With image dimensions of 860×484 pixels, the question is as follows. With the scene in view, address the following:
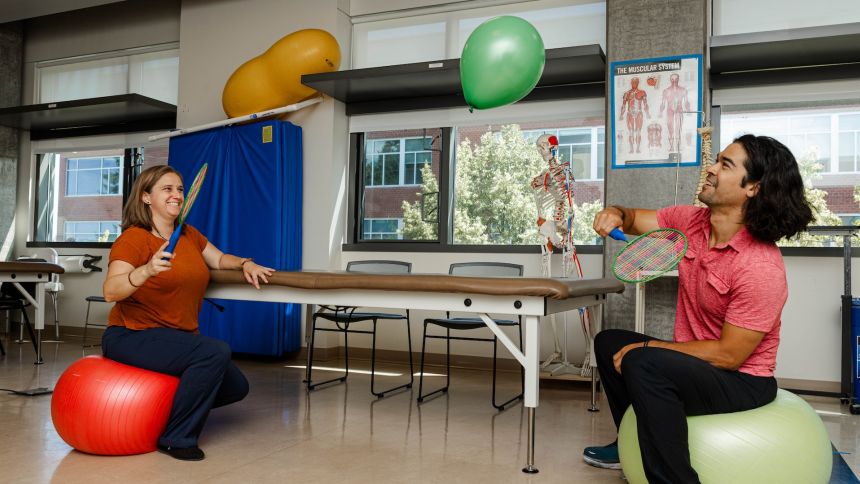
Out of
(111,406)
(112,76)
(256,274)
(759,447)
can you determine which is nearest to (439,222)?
(256,274)

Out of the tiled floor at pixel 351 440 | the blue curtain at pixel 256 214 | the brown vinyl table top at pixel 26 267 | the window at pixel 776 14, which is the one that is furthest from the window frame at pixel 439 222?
the brown vinyl table top at pixel 26 267

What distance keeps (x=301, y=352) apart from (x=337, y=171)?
1.58 m

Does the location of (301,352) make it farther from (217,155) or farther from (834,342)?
(834,342)

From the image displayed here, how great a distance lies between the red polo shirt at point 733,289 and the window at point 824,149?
109 inches

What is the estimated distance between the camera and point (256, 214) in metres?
5.80

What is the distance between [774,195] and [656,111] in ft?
8.74

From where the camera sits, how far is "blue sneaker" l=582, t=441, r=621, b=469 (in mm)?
2826

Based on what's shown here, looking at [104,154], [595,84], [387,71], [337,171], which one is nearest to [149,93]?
[104,154]

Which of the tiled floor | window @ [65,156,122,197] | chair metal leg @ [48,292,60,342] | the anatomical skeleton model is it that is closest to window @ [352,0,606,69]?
the anatomical skeleton model

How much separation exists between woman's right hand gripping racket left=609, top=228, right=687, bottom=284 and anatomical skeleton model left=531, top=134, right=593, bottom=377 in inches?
89.4

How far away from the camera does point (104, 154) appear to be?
764 cm

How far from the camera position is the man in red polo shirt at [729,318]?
6.95 ft

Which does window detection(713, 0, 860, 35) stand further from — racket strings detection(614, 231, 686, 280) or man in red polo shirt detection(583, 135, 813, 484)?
racket strings detection(614, 231, 686, 280)

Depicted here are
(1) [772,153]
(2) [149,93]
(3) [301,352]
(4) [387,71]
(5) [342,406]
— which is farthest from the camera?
(2) [149,93]
